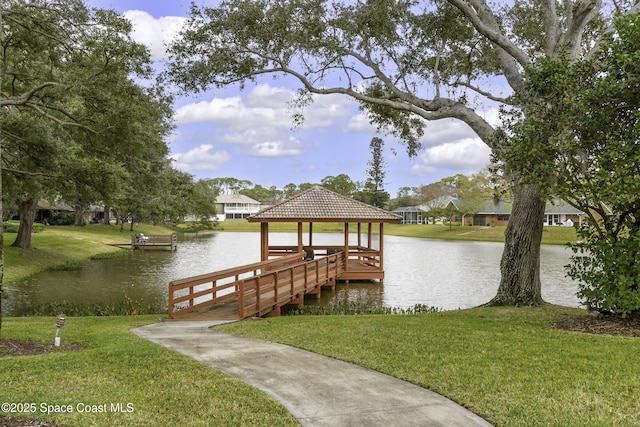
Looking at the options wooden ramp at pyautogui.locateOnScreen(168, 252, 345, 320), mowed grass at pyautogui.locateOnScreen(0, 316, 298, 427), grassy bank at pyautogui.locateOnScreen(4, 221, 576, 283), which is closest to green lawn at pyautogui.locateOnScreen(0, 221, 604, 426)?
mowed grass at pyautogui.locateOnScreen(0, 316, 298, 427)

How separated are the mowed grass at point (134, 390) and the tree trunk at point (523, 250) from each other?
882 centimetres

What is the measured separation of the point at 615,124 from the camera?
319 inches

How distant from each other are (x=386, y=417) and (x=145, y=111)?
46.4 feet

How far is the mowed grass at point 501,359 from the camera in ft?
15.7

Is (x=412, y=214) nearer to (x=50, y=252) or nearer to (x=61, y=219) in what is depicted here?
(x=61, y=219)

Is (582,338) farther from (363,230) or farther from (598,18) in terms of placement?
(363,230)

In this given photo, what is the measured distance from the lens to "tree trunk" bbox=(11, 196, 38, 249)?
2752 cm

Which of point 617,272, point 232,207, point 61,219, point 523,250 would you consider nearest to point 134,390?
point 617,272

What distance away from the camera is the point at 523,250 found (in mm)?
12102

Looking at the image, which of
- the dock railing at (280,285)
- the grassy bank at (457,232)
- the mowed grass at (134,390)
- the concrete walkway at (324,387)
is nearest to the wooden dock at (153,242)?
the dock railing at (280,285)

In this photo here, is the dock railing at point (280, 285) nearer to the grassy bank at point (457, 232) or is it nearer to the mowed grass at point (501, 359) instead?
the mowed grass at point (501, 359)

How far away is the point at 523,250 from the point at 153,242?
33341 millimetres

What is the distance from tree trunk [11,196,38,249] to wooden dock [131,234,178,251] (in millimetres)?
10984

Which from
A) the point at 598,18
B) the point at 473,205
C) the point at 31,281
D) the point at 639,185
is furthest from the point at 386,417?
the point at 473,205
